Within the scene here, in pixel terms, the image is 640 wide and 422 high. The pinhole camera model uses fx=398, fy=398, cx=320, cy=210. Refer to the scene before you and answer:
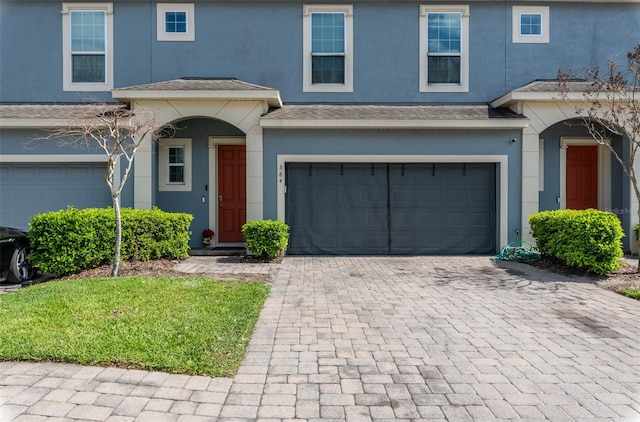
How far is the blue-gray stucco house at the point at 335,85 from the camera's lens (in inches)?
396

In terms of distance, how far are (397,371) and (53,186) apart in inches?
393

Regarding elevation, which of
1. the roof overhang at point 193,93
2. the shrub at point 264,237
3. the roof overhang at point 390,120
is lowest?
the shrub at point 264,237

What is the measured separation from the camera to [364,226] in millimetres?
10086

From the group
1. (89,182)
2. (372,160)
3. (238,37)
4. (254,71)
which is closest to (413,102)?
(372,160)

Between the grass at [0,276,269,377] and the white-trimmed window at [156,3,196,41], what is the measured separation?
7.10 m

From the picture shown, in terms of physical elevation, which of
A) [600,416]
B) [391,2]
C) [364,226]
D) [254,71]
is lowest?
[600,416]

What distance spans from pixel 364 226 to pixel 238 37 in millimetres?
6034

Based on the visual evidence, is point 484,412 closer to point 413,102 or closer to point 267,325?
point 267,325

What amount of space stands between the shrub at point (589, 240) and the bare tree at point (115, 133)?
27.1 ft

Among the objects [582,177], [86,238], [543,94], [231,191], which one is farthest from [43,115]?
[582,177]

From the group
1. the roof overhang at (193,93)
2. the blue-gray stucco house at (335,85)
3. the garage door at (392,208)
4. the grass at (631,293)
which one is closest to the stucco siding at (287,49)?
the blue-gray stucco house at (335,85)

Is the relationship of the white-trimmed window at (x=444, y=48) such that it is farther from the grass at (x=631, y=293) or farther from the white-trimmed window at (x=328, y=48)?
the grass at (x=631, y=293)

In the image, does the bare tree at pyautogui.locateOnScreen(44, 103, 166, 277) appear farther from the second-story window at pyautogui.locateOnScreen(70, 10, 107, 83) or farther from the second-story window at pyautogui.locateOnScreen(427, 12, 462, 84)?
the second-story window at pyautogui.locateOnScreen(427, 12, 462, 84)

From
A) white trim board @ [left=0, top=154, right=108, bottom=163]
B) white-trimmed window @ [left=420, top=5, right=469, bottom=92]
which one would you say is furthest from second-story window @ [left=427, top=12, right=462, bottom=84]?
white trim board @ [left=0, top=154, right=108, bottom=163]
